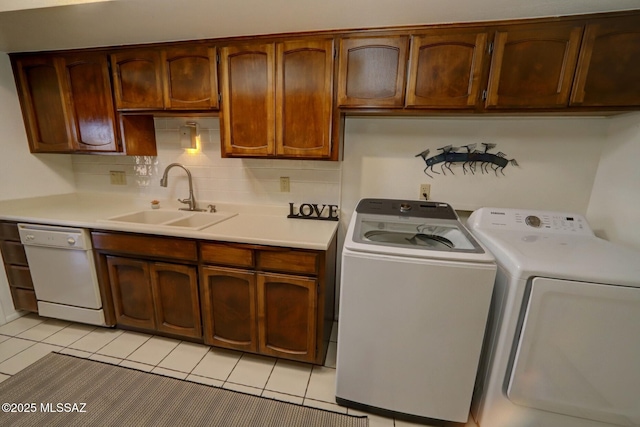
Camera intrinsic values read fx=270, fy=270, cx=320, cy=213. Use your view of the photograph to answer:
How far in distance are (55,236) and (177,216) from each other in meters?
0.75

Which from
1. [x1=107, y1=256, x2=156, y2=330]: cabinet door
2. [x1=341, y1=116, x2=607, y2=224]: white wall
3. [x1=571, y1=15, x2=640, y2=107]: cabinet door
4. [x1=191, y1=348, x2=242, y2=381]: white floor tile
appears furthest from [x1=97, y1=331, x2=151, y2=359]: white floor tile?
[x1=571, y1=15, x2=640, y2=107]: cabinet door

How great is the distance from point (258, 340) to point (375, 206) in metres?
1.14

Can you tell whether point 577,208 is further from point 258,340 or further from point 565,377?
point 258,340

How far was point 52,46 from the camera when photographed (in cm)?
184

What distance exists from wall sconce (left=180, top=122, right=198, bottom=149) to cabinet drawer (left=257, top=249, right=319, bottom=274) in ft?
3.76

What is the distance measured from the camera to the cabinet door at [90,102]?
6.18ft

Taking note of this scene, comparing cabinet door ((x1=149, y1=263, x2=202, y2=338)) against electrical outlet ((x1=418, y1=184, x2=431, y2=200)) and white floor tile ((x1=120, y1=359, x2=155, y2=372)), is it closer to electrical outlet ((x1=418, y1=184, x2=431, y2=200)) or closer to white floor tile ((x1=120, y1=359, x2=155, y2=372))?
white floor tile ((x1=120, y1=359, x2=155, y2=372))

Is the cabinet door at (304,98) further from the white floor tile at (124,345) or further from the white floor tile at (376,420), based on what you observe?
the white floor tile at (124,345)

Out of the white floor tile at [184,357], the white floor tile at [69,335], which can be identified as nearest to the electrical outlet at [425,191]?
the white floor tile at [184,357]

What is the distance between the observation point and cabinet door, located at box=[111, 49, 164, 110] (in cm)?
179

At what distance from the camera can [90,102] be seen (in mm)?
1957

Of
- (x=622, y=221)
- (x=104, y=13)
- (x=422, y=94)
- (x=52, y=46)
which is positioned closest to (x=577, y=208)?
(x=622, y=221)

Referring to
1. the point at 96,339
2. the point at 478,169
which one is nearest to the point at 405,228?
the point at 478,169

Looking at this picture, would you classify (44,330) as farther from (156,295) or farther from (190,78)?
(190,78)
